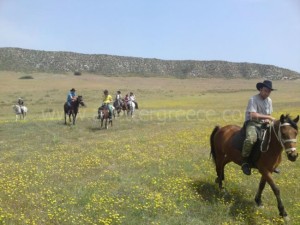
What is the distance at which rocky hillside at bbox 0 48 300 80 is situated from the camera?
128 m

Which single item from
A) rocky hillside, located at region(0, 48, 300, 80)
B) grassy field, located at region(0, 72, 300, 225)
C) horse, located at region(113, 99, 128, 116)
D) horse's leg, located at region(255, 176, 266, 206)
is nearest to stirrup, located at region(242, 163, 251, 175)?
horse's leg, located at region(255, 176, 266, 206)

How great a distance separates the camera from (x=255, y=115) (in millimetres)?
9297

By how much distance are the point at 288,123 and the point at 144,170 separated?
17.9 ft

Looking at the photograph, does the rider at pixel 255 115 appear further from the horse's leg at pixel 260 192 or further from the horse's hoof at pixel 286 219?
the horse's hoof at pixel 286 219

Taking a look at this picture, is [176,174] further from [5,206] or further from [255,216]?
[5,206]

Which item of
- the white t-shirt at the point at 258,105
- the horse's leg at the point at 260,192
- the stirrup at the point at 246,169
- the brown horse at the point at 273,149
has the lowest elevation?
the horse's leg at the point at 260,192

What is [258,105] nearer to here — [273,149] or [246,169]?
[273,149]

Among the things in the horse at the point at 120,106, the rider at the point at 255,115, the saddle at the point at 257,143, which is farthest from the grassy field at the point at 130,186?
the horse at the point at 120,106

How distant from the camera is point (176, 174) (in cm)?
1195

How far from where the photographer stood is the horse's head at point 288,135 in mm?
8195

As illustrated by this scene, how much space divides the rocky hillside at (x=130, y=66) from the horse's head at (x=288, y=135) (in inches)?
4679

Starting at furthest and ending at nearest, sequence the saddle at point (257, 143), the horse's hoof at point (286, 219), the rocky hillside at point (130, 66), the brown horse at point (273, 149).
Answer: the rocky hillside at point (130, 66)
the saddle at point (257, 143)
the horse's hoof at point (286, 219)
the brown horse at point (273, 149)

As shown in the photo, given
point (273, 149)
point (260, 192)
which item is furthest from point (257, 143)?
point (260, 192)

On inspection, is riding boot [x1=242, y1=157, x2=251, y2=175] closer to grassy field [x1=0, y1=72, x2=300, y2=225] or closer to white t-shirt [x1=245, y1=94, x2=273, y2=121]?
grassy field [x1=0, y1=72, x2=300, y2=225]
